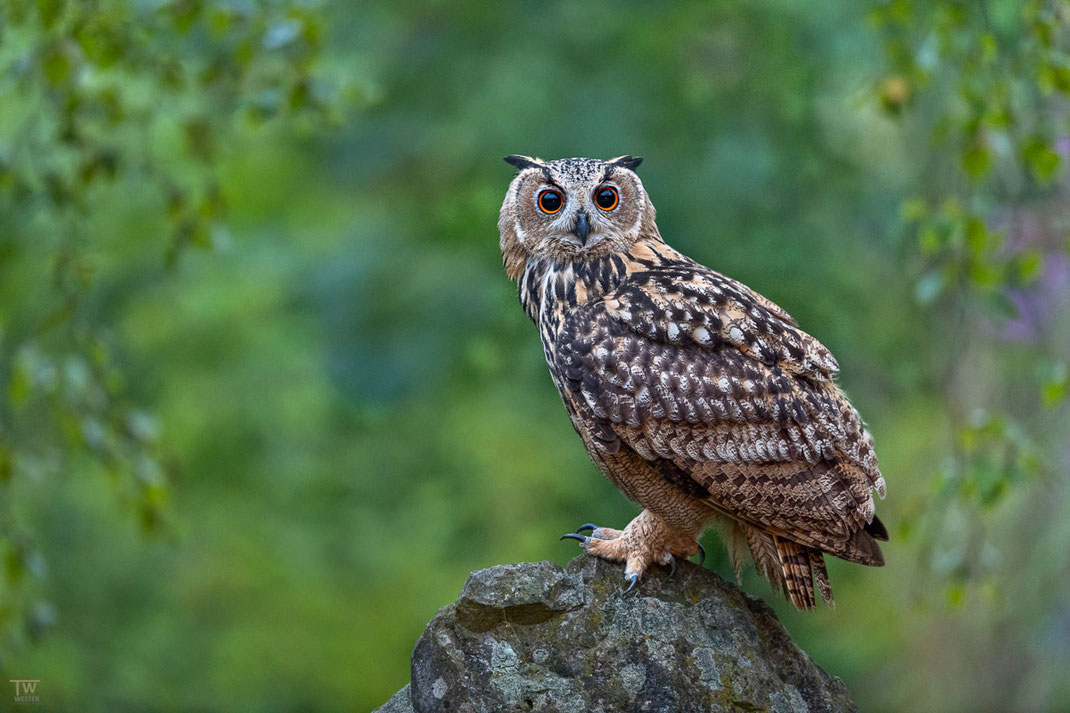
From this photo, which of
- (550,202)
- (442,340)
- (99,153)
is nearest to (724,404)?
(550,202)

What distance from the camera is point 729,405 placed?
286 centimetres

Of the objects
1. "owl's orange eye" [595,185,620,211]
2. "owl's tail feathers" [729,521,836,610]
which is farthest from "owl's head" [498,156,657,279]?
"owl's tail feathers" [729,521,836,610]

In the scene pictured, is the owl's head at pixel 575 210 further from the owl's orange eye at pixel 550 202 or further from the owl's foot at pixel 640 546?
the owl's foot at pixel 640 546

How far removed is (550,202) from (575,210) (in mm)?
67

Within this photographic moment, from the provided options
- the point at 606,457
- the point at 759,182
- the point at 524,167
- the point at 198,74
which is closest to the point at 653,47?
the point at 759,182

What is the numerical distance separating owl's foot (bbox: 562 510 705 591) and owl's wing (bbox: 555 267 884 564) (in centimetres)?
14

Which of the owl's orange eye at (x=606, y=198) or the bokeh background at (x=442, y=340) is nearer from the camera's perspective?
the owl's orange eye at (x=606, y=198)

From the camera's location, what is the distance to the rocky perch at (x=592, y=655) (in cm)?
254

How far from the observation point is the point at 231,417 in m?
6.87

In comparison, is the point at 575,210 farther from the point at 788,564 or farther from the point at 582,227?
the point at 788,564

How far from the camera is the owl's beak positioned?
3.00 m

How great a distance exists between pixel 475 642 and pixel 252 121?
1993 mm

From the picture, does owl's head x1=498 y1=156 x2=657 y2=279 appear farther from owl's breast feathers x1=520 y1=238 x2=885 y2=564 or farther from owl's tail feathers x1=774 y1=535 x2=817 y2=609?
owl's tail feathers x1=774 y1=535 x2=817 y2=609

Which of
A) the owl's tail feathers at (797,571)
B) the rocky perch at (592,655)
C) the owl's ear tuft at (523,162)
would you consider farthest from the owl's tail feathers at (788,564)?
the owl's ear tuft at (523,162)
